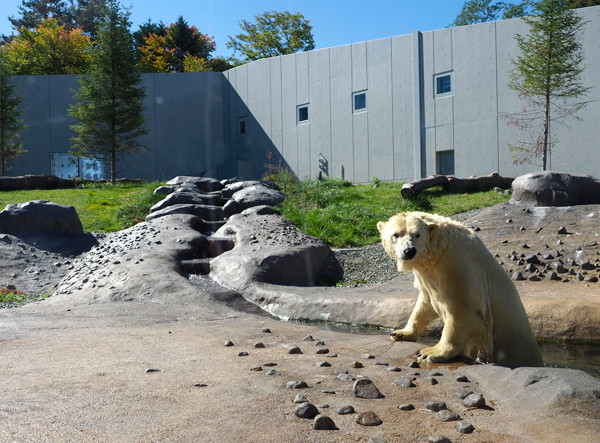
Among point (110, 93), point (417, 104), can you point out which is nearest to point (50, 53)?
point (110, 93)

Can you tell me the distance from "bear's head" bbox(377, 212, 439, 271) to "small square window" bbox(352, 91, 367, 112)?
16959 mm

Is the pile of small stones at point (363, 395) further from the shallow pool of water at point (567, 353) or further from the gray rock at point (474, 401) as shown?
the shallow pool of water at point (567, 353)

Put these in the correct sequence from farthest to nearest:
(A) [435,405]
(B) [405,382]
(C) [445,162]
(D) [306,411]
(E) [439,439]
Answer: (C) [445,162], (B) [405,382], (A) [435,405], (D) [306,411], (E) [439,439]

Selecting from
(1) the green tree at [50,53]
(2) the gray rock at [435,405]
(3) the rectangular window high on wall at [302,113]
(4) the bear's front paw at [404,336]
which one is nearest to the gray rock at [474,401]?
(2) the gray rock at [435,405]

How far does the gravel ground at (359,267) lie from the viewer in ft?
28.3

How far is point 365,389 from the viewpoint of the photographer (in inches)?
120

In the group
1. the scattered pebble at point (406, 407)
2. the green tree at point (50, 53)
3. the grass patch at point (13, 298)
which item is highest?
the green tree at point (50, 53)

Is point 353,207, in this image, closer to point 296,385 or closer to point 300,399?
point 296,385

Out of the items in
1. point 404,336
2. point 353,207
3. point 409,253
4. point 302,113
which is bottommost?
point 404,336

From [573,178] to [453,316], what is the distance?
7.27 m

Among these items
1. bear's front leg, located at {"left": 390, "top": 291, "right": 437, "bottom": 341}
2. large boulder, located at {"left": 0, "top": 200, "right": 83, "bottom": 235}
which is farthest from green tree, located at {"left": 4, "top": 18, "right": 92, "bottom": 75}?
bear's front leg, located at {"left": 390, "top": 291, "right": 437, "bottom": 341}

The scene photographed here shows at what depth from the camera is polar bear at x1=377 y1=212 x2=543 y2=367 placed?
3.90 m

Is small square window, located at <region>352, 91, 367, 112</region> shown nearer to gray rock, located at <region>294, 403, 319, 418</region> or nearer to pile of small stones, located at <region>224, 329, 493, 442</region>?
pile of small stones, located at <region>224, 329, 493, 442</region>

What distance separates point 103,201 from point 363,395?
13.1m
